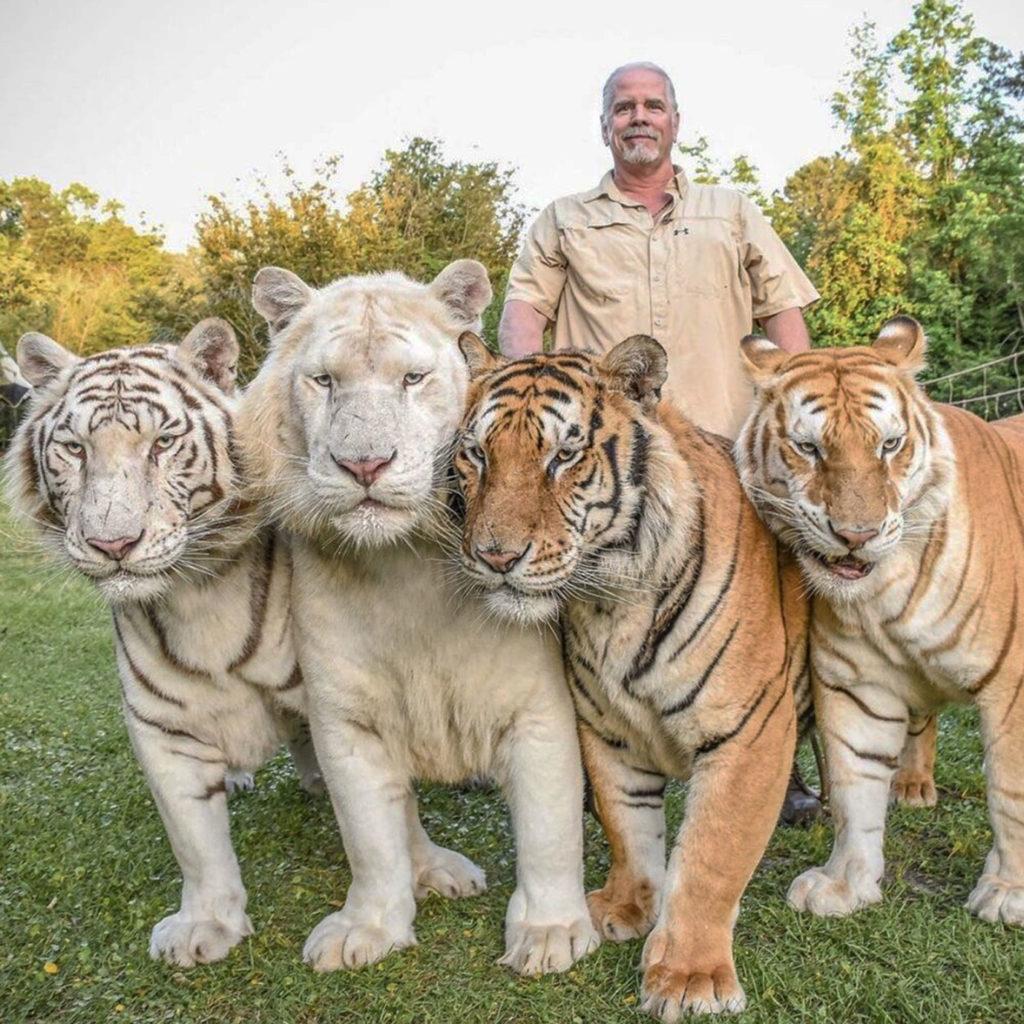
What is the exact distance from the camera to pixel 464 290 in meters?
2.66

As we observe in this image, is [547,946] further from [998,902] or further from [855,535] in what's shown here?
[855,535]

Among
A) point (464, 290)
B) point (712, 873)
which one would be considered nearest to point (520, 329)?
point (464, 290)

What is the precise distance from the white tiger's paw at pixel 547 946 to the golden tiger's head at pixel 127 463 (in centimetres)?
120

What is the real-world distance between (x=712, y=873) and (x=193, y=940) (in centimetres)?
133

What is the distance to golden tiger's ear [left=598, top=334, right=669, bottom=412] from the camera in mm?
2420

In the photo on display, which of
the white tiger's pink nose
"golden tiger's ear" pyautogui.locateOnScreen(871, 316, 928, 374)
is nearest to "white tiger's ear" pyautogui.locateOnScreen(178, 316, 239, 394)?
the white tiger's pink nose

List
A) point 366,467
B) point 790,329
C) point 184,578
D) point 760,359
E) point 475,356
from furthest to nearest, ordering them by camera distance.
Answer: point 790,329 → point 760,359 → point 184,578 → point 475,356 → point 366,467

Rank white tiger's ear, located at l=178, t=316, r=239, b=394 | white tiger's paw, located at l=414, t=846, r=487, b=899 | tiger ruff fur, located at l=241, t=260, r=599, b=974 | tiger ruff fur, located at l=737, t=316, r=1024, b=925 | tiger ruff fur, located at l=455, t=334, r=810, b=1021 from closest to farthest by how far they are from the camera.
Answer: tiger ruff fur, located at l=455, t=334, r=810, b=1021 → tiger ruff fur, located at l=737, t=316, r=1024, b=925 → tiger ruff fur, located at l=241, t=260, r=599, b=974 → white tiger's ear, located at l=178, t=316, r=239, b=394 → white tiger's paw, located at l=414, t=846, r=487, b=899

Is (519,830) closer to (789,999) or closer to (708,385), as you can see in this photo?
(789,999)

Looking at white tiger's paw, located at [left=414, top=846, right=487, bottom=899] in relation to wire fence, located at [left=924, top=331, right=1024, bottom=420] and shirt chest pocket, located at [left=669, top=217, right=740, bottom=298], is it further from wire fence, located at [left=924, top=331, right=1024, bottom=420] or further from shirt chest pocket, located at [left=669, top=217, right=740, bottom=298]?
wire fence, located at [left=924, top=331, right=1024, bottom=420]

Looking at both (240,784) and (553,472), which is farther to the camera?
(240,784)

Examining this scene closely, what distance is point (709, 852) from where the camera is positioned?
237cm

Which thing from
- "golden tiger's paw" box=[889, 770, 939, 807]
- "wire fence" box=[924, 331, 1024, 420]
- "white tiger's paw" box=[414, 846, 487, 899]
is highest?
"white tiger's paw" box=[414, 846, 487, 899]

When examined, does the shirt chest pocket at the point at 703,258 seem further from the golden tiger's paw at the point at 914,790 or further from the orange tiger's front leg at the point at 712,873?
the orange tiger's front leg at the point at 712,873
